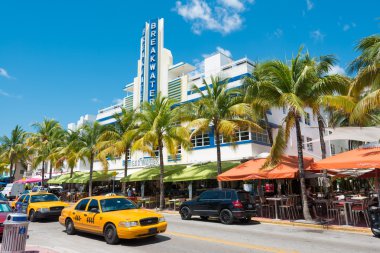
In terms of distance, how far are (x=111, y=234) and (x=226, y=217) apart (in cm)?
638

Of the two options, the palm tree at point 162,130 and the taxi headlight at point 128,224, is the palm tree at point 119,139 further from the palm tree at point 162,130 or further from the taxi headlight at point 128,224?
the taxi headlight at point 128,224

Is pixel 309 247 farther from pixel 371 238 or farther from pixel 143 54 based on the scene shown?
pixel 143 54

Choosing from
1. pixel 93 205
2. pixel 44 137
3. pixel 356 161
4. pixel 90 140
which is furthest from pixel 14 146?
pixel 356 161

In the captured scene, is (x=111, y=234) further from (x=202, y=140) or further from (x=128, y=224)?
(x=202, y=140)

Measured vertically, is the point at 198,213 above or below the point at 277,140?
below

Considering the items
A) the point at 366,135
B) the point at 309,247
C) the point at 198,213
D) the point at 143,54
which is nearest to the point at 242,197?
the point at 198,213

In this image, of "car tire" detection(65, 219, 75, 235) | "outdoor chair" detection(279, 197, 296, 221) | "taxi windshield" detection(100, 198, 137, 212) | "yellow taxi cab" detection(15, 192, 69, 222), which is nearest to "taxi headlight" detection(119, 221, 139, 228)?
"taxi windshield" detection(100, 198, 137, 212)

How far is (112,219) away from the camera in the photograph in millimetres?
9547

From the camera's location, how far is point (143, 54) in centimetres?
3594

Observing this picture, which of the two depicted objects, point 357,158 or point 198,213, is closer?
point 357,158

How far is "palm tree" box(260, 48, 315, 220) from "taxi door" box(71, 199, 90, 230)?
33.2 feet

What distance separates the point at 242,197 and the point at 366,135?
7593 mm

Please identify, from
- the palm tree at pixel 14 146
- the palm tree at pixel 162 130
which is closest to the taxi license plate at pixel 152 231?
the palm tree at pixel 162 130

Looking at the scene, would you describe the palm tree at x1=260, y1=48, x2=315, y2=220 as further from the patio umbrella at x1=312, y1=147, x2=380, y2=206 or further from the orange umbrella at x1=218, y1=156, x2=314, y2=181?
the patio umbrella at x1=312, y1=147, x2=380, y2=206
